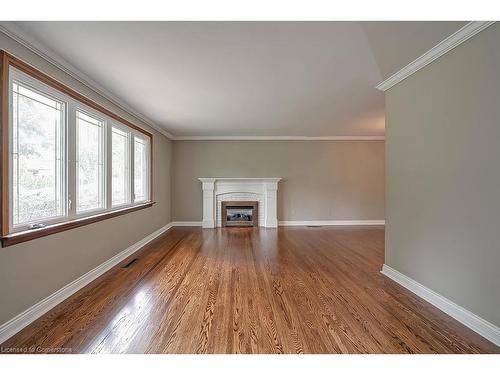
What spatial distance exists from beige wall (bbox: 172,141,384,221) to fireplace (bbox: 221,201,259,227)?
68 centimetres

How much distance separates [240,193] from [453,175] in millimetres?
4958

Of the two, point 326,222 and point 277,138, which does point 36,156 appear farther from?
point 326,222

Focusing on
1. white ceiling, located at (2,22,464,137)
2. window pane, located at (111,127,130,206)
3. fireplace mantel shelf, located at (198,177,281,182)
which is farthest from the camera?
fireplace mantel shelf, located at (198,177,281,182)

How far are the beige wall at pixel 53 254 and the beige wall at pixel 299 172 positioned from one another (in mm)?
2485

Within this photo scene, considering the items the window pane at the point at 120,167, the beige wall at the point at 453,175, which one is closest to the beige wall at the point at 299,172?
the window pane at the point at 120,167

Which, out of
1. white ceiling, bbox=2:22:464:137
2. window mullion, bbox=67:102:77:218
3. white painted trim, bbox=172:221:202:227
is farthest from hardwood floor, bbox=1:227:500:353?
white painted trim, bbox=172:221:202:227

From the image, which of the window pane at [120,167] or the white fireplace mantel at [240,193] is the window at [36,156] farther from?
the white fireplace mantel at [240,193]

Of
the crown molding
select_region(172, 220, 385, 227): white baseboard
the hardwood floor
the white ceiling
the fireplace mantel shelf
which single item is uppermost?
the white ceiling

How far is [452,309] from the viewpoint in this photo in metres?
2.14

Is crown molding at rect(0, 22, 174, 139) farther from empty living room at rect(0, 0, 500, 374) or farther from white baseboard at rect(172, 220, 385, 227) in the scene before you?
white baseboard at rect(172, 220, 385, 227)

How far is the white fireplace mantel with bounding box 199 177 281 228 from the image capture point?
6.55m

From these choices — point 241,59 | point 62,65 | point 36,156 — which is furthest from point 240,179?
point 36,156

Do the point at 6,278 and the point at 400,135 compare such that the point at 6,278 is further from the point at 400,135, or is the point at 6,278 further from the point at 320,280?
the point at 400,135
